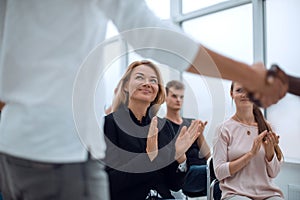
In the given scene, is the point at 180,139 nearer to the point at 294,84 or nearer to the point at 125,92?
the point at 125,92

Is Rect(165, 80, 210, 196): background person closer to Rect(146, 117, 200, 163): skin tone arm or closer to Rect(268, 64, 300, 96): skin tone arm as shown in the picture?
Rect(146, 117, 200, 163): skin tone arm

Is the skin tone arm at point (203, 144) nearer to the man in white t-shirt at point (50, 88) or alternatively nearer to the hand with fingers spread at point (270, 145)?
the hand with fingers spread at point (270, 145)

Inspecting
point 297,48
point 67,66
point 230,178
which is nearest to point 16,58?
point 67,66

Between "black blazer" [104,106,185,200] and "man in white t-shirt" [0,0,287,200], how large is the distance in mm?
520

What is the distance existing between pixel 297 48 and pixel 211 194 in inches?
33.9

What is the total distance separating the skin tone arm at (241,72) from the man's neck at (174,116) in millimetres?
615

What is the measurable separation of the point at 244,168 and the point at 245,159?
4cm

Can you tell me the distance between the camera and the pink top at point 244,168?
130cm

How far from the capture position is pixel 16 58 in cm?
48

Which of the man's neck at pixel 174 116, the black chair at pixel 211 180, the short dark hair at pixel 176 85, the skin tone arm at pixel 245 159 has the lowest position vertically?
the black chair at pixel 211 180

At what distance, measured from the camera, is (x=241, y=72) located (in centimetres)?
53

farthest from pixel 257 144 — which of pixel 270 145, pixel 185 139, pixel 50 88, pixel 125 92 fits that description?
pixel 50 88

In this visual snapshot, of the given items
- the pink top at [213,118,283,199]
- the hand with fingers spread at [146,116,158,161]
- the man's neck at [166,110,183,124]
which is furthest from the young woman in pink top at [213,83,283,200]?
the hand with fingers spread at [146,116,158,161]

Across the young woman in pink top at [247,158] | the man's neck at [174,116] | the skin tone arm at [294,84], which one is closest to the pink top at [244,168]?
the young woman in pink top at [247,158]
